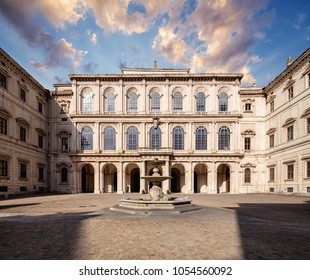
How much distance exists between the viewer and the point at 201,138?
33219 mm

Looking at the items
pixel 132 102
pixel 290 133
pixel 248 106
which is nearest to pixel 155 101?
pixel 132 102

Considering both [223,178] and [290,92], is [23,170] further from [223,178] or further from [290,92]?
[290,92]

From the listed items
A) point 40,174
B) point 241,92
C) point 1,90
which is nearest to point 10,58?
point 1,90

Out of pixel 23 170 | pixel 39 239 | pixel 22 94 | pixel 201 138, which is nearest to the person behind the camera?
pixel 39 239

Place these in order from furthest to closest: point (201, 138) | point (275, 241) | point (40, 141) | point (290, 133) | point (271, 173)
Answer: point (201, 138)
point (40, 141)
point (271, 173)
point (290, 133)
point (275, 241)

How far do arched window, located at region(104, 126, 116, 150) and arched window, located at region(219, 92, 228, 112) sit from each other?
1764 centimetres

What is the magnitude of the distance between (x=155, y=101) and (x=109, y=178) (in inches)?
589

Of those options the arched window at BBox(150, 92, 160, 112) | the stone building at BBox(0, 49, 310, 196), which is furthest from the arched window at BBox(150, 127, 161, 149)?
the arched window at BBox(150, 92, 160, 112)

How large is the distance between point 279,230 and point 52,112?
113ft

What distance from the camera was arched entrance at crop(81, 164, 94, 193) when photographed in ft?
119

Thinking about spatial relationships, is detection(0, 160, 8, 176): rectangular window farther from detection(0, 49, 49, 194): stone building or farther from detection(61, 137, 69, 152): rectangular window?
detection(61, 137, 69, 152): rectangular window

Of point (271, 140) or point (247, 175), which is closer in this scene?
point (271, 140)

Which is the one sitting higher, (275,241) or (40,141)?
(40,141)

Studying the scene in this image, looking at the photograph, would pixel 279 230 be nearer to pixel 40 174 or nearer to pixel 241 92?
pixel 241 92
